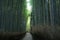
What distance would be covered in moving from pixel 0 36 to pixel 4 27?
0.99m

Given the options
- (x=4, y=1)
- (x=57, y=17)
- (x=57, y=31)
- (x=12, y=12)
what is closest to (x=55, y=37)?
(x=57, y=31)

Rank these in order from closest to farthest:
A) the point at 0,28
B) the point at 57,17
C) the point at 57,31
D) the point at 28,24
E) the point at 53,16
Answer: the point at 57,31 < the point at 57,17 < the point at 53,16 < the point at 0,28 < the point at 28,24

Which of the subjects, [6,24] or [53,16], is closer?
[53,16]

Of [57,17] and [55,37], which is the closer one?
[55,37]

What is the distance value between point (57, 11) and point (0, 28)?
2.86 m

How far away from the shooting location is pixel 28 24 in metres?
15.7

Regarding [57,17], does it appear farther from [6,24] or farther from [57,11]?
[6,24]

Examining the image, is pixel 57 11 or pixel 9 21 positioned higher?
pixel 57 11

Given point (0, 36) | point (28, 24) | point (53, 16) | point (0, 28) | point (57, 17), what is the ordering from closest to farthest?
point (57, 17), point (53, 16), point (0, 36), point (0, 28), point (28, 24)

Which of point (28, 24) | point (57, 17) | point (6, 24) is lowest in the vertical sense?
point (28, 24)

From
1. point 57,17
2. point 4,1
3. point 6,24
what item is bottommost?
point 6,24

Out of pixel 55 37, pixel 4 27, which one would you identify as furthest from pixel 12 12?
pixel 55 37

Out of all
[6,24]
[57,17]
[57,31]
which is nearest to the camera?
[57,31]

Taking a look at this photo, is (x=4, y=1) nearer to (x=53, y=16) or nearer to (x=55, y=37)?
(x=53, y=16)
